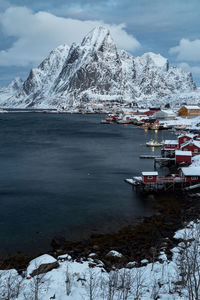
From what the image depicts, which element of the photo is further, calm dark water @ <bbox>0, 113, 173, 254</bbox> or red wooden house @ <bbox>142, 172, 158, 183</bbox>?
red wooden house @ <bbox>142, 172, 158, 183</bbox>

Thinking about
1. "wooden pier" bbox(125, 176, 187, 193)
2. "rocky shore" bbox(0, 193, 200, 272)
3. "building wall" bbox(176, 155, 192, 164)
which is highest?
"building wall" bbox(176, 155, 192, 164)

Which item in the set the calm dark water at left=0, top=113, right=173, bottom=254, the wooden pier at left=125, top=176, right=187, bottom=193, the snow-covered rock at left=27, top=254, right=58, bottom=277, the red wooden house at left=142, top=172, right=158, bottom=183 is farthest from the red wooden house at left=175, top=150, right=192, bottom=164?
the snow-covered rock at left=27, top=254, right=58, bottom=277

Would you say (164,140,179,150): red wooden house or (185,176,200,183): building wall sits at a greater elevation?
(164,140,179,150): red wooden house

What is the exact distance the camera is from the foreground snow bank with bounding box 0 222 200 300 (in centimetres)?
1484

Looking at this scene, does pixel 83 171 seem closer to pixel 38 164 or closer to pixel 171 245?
→ pixel 38 164

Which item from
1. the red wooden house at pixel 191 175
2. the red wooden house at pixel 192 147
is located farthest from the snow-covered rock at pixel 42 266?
the red wooden house at pixel 192 147

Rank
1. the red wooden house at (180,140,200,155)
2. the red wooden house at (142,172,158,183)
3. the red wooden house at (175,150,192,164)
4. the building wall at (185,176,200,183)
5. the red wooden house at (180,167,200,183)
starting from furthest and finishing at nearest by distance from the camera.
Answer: the red wooden house at (180,140,200,155) → the red wooden house at (175,150,192,164) → the building wall at (185,176,200,183) → the red wooden house at (142,172,158,183) → the red wooden house at (180,167,200,183)

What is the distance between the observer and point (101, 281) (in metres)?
14.9

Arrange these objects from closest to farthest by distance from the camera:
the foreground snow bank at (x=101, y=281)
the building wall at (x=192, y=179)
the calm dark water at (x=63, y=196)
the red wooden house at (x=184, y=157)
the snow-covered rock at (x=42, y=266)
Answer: the foreground snow bank at (x=101, y=281)
the snow-covered rock at (x=42, y=266)
the calm dark water at (x=63, y=196)
the building wall at (x=192, y=179)
the red wooden house at (x=184, y=157)

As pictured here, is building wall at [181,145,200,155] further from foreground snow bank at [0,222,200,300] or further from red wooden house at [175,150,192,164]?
foreground snow bank at [0,222,200,300]

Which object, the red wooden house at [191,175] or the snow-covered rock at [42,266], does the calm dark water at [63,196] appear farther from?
the red wooden house at [191,175]

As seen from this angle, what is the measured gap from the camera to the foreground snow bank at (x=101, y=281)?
1484cm

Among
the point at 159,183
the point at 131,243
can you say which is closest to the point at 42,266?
the point at 131,243

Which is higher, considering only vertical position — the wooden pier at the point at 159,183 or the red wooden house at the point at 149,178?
the red wooden house at the point at 149,178
